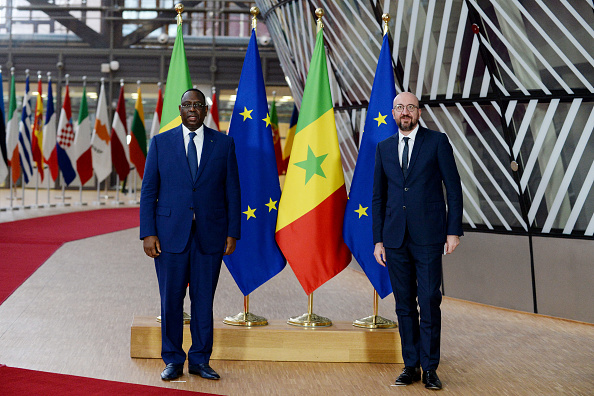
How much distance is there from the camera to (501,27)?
237 inches

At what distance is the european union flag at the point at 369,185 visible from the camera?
4.85 meters

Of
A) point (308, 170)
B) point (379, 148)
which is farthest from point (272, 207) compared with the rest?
point (379, 148)

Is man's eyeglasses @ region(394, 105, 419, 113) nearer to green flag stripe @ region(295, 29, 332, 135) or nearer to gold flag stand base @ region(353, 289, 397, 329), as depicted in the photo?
green flag stripe @ region(295, 29, 332, 135)

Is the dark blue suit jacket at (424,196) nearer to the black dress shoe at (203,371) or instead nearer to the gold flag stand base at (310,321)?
the gold flag stand base at (310,321)

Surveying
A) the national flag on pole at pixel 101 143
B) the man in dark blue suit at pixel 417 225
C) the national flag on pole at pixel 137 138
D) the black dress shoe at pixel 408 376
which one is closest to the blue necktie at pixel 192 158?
the man in dark blue suit at pixel 417 225

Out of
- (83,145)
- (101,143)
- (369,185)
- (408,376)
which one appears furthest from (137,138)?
(408,376)

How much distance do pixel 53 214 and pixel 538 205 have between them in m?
12.0

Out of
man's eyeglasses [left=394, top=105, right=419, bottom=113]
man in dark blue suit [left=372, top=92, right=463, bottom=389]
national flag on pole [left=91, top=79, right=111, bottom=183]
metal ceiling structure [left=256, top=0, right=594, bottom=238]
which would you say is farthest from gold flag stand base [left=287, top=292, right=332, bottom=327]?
national flag on pole [left=91, top=79, right=111, bottom=183]

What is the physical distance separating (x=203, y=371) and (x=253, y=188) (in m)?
1.37

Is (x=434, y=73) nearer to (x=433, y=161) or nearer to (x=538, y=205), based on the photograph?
(x=538, y=205)

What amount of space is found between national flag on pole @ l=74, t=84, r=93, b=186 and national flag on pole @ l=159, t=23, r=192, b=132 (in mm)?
12208

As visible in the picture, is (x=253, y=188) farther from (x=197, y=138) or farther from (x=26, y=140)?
(x=26, y=140)

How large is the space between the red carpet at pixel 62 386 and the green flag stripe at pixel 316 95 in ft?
6.90

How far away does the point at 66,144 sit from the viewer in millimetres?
16844
